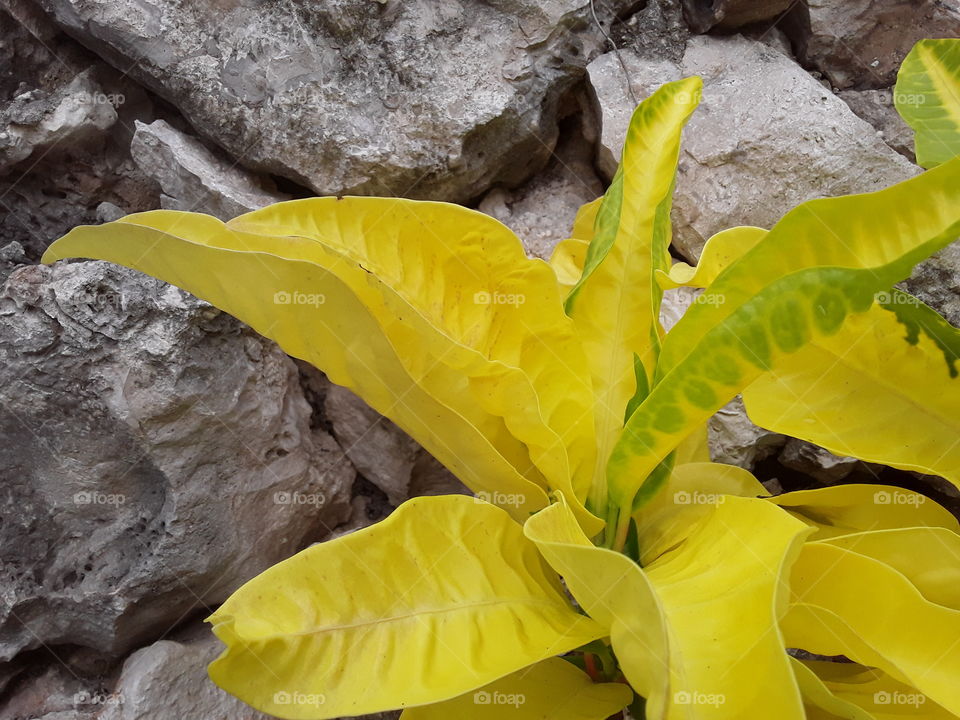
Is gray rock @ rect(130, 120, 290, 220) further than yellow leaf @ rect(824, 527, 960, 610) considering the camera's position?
Yes

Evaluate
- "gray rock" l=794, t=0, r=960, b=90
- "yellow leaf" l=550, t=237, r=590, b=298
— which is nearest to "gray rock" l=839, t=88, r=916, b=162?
"gray rock" l=794, t=0, r=960, b=90

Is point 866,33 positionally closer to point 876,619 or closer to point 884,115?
point 884,115

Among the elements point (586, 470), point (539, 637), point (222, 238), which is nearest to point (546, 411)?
point (586, 470)

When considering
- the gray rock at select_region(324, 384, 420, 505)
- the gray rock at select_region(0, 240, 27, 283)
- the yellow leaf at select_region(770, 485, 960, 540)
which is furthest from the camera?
the gray rock at select_region(324, 384, 420, 505)

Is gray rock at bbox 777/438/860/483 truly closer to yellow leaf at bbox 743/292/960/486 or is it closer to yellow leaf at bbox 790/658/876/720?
yellow leaf at bbox 743/292/960/486

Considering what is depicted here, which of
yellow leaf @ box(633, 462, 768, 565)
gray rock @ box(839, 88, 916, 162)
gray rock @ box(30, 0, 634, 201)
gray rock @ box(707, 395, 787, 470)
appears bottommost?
gray rock @ box(707, 395, 787, 470)

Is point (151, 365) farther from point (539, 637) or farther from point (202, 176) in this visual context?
point (539, 637)
